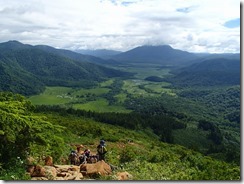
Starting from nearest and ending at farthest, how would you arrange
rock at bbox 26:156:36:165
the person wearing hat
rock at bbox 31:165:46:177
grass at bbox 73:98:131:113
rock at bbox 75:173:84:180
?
rock at bbox 75:173:84:180 < rock at bbox 31:165:46:177 < rock at bbox 26:156:36:165 < the person wearing hat < grass at bbox 73:98:131:113

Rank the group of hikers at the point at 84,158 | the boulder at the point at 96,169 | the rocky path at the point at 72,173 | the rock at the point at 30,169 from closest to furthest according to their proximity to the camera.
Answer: the rocky path at the point at 72,173
the rock at the point at 30,169
the boulder at the point at 96,169
the group of hikers at the point at 84,158

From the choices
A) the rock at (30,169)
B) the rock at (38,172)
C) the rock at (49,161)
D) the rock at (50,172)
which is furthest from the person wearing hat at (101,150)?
the rock at (38,172)

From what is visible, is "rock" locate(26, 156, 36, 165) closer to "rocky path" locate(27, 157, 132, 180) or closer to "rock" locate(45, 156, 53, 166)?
"rocky path" locate(27, 157, 132, 180)

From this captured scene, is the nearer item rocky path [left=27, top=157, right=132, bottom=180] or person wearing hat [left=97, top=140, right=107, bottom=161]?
rocky path [left=27, top=157, right=132, bottom=180]

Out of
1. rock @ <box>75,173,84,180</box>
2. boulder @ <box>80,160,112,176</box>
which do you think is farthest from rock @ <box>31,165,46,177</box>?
boulder @ <box>80,160,112,176</box>

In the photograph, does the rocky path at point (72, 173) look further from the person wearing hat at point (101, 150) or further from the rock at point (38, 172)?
the person wearing hat at point (101, 150)

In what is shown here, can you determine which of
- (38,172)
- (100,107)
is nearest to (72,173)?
(38,172)

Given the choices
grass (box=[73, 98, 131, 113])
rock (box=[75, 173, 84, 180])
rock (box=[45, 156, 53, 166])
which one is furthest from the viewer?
grass (box=[73, 98, 131, 113])

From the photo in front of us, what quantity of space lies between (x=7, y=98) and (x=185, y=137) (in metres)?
88.8

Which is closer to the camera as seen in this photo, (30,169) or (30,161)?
(30,169)

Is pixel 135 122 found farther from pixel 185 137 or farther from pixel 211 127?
pixel 211 127

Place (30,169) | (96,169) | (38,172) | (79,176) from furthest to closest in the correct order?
1. (96,169)
2. (30,169)
3. (38,172)
4. (79,176)

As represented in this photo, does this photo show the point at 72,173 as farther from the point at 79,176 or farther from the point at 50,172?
the point at 50,172

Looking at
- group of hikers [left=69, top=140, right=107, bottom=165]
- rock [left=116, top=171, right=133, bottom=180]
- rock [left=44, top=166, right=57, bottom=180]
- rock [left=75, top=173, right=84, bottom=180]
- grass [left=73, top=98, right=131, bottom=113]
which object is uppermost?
rock [left=44, top=166, right=57, bottom=180]
